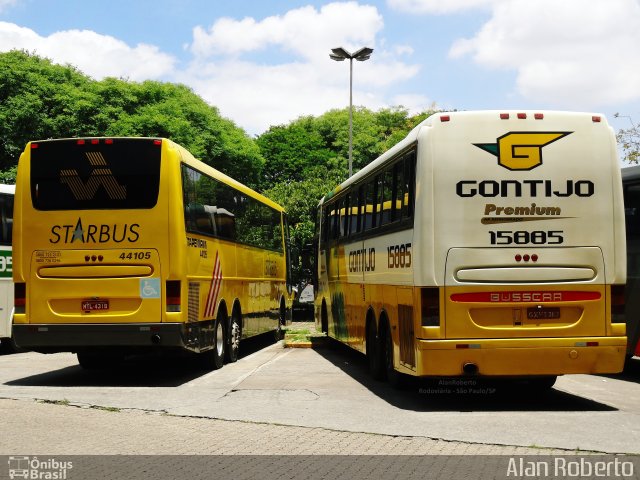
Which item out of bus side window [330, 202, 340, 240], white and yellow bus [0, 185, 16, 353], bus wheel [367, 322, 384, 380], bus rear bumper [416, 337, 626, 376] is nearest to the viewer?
bus rear bumper [416, 337, 626, 376]

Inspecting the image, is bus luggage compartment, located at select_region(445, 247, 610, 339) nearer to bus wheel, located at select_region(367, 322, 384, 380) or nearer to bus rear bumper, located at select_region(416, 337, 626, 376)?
bus rear bumper, located at select_region(416, 337, 626, 376)

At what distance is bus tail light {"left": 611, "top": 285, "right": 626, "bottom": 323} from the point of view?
10570mm

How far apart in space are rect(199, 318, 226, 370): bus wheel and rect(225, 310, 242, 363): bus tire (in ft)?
1.58

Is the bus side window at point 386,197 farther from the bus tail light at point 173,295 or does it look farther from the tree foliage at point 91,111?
the tree foliage at point 91,111

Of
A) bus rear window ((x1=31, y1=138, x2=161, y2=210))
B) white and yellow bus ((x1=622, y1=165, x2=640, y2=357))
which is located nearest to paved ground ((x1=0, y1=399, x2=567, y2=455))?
bus rear window ((x1=31, y1=138, x2=161, y2=210))

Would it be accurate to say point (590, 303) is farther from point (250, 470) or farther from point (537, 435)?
point (250, 470)

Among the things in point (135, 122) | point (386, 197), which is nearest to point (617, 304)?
point (386, 197)

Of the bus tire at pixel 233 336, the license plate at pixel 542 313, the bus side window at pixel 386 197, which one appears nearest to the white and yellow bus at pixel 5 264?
the bus tire at pixel 233 336

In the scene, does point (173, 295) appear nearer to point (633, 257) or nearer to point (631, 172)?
point (633, 257)

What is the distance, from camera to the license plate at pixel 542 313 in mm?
10477

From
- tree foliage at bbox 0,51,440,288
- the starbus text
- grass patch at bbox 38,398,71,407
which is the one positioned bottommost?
grass patch at bbox 38,398,71,407

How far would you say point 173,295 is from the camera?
13.0 m

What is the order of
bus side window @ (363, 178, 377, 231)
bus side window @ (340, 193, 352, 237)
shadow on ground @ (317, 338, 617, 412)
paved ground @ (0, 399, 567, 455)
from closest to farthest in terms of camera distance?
paved ground @ (0, 399, 567, 455)
shadow on ground @ (317, 338, 617, 412)
bus side window @ (363, 178, 377, 231)
bus side window @ (340, 193, 352, 237)

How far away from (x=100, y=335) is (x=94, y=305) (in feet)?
1.42
